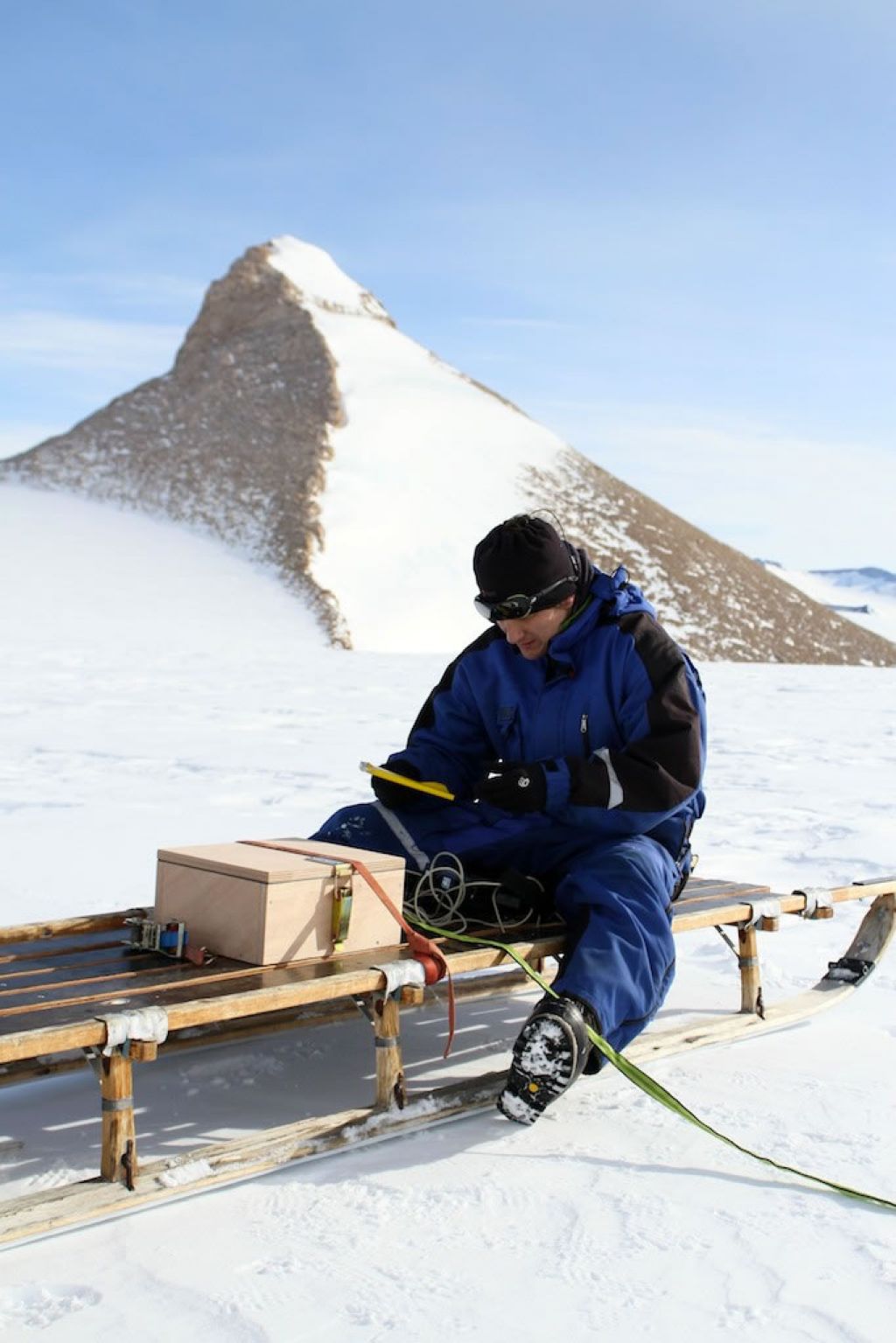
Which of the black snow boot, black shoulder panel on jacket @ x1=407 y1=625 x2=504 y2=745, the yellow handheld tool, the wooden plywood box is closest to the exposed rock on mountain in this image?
black shoulder panel on jacket @ x1=407 y1=625 x2=504 y2=745

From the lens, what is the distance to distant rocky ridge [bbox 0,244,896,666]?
116ft

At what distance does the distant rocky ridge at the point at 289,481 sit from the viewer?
35.5 meters

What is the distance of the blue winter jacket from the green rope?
417 mm

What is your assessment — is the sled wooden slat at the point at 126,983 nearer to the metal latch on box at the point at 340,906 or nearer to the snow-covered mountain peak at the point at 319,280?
the metal latch on box at the point at 340,906

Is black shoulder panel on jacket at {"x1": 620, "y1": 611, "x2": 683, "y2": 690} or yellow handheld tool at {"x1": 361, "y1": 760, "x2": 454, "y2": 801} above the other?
black shoulder panel on jacket at {"x1": 620, "y1": 611, "x2": 683, "y2": 690}

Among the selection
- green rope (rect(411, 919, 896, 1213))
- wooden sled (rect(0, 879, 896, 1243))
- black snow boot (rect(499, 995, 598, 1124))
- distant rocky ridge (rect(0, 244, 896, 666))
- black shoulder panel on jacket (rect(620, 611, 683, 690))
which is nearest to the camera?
wooden sled (rect(0, 879, 896, 1243))

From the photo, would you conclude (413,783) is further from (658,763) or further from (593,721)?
(658,763)

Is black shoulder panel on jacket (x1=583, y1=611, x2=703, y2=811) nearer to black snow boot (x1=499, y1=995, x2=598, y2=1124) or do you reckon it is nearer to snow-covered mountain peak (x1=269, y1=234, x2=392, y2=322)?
black snow boot (x1=499, y1=995, x2=598, y2=1124)

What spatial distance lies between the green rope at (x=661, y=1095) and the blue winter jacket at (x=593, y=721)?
417 mm

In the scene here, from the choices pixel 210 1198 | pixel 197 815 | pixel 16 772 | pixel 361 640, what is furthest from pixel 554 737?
pixel 361 640

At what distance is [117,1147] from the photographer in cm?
263

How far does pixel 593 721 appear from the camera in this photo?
370 cm

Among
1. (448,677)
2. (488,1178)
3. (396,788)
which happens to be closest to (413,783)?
(396,788)

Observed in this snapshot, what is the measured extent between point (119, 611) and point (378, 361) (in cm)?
2195
